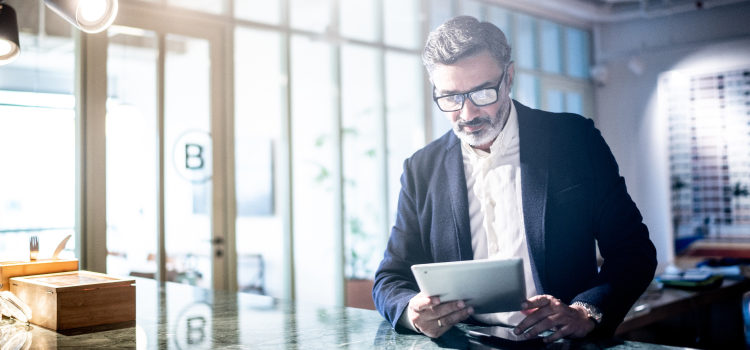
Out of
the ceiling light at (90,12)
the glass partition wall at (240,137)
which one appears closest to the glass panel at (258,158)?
the glass partition wall at (240,137)

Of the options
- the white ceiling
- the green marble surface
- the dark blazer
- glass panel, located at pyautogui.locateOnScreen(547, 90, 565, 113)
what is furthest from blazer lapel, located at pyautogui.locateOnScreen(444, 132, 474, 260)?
glass panel, located at pyautogui.locateOnScreen(547, 90, 565, 113)

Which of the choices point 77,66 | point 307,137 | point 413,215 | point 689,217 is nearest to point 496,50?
point 413,215

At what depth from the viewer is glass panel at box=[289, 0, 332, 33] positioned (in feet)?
17.4

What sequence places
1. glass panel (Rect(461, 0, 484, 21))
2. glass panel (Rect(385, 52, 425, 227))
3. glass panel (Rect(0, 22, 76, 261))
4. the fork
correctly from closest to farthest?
the fork
glass panel (Rect(0, 22, 76, 261))
glass panel (Rect(385, 52, 425, 227))
glass panel (Rect(461, 0, 484, 21))

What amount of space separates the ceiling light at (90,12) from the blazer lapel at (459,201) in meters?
1.32

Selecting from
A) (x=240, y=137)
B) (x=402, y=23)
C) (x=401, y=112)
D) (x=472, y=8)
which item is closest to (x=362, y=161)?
(x=401, y=112)

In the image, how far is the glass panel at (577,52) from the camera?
8016mm

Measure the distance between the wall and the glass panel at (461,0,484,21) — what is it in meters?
2.13

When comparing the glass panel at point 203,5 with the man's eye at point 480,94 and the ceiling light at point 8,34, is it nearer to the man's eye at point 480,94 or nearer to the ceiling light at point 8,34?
the ceiling light at point 8,34

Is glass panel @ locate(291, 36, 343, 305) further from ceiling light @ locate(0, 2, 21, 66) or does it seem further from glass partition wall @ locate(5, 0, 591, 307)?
ceiling light @ locate(0, 2, 21, 66)

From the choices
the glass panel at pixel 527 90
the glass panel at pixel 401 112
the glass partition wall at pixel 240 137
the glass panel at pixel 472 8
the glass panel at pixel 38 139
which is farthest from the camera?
the glass panel at pixel 527 90

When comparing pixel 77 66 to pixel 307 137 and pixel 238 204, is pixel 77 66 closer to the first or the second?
pixel 238 204

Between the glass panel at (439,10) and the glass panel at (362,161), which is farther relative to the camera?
the glass panel at (439,10)

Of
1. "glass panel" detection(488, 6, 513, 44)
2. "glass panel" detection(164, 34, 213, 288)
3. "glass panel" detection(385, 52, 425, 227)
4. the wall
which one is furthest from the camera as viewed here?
the wall
